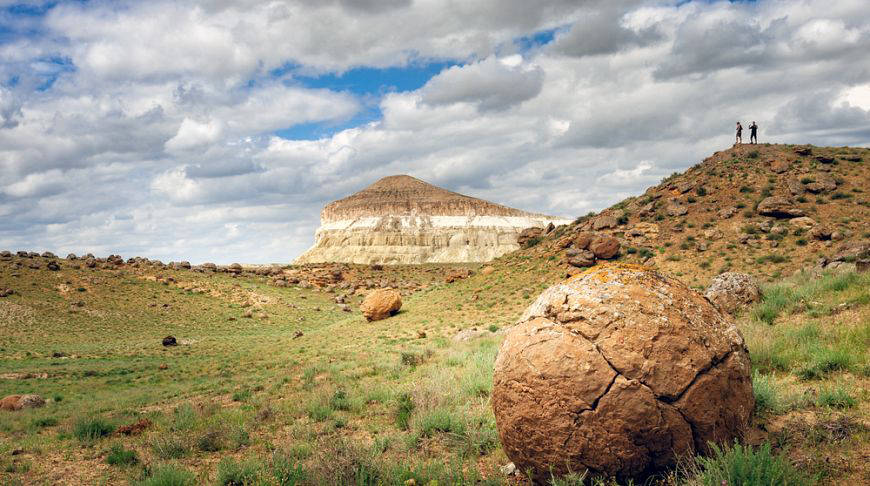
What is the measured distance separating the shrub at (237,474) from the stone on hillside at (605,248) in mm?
24516

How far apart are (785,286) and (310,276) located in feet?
177

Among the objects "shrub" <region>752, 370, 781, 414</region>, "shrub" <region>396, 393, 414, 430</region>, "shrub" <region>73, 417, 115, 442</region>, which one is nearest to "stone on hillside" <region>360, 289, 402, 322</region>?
"shrub" <region>73, 417, 115, 442</region>

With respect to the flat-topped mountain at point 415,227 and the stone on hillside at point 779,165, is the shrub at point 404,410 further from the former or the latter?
the flat-topped mountain at point 415,227

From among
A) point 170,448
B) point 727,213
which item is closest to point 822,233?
point 727,213

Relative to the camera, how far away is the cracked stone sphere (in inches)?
209

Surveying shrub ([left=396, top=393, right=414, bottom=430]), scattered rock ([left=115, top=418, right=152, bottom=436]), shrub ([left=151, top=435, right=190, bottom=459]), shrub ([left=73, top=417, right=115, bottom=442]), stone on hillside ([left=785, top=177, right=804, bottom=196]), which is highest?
stone on hillside ([left=785, top=177, right=804, bottom=196])

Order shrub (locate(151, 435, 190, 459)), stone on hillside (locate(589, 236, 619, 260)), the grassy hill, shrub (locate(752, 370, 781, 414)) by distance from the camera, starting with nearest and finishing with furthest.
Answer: shrub (locate(752, 370, 781, 414)) → the grassy hill → shrub (locate(151, 435, 190, 459)) → stone on hillside (locate(589, 236, 619, 260))

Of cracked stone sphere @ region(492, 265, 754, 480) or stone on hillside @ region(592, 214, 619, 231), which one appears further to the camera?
stone on hillside @ region(592, 214, 619, 231)

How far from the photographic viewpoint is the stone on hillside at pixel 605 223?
31.8m

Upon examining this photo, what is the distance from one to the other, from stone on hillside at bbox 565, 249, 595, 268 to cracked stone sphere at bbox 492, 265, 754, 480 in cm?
2249

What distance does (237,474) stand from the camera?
7078 mm

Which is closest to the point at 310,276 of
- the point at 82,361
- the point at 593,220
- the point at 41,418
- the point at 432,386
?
the point at 82,361

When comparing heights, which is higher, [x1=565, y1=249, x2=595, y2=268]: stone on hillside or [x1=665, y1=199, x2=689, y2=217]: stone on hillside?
[x1=665, y1=199, x2=689, y2=217]: stone on hillside

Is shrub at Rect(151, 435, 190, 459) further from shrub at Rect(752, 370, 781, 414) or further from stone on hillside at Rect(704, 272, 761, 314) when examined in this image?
stone on hillside at Rect(704, 272, 761, 314)
